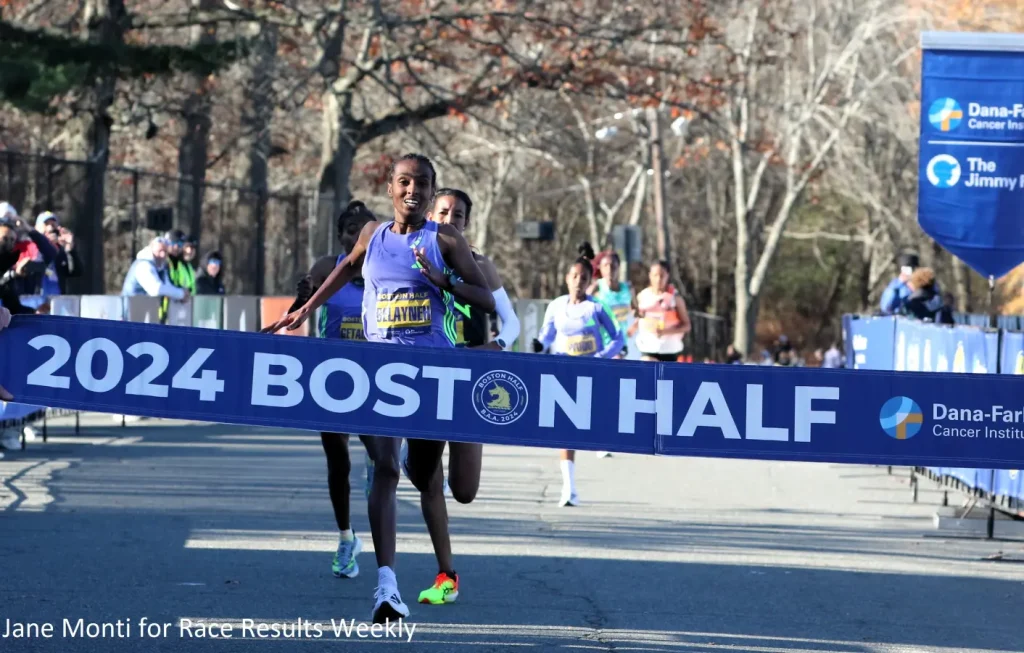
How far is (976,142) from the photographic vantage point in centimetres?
1395

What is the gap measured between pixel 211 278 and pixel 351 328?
589 inches

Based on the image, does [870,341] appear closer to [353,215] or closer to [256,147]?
[353,215]

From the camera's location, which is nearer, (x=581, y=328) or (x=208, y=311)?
(x=581, y=328)

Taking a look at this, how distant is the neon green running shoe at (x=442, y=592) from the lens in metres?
8.36

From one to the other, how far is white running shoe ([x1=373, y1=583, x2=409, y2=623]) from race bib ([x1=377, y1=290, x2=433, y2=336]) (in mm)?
1057

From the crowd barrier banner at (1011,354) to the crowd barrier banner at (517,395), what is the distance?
14.4ft

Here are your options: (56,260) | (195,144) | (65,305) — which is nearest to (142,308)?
(56,260)

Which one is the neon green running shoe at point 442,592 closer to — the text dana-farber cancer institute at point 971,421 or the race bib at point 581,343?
the text dana-farber cancer institute at point 971,421

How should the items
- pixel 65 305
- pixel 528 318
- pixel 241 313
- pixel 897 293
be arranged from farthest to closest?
1. pixel 528 318
2. pixel 241 313
3. pixel 897 293
4. pixel 65 305

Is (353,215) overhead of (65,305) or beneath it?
overhead

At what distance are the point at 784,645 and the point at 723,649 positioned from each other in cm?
30

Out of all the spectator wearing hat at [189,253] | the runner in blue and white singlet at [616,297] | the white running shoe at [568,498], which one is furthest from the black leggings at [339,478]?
the spectator wearing hat at [189,253]

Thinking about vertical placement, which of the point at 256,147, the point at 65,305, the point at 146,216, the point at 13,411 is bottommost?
the point at 13,411

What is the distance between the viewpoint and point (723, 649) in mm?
7535
